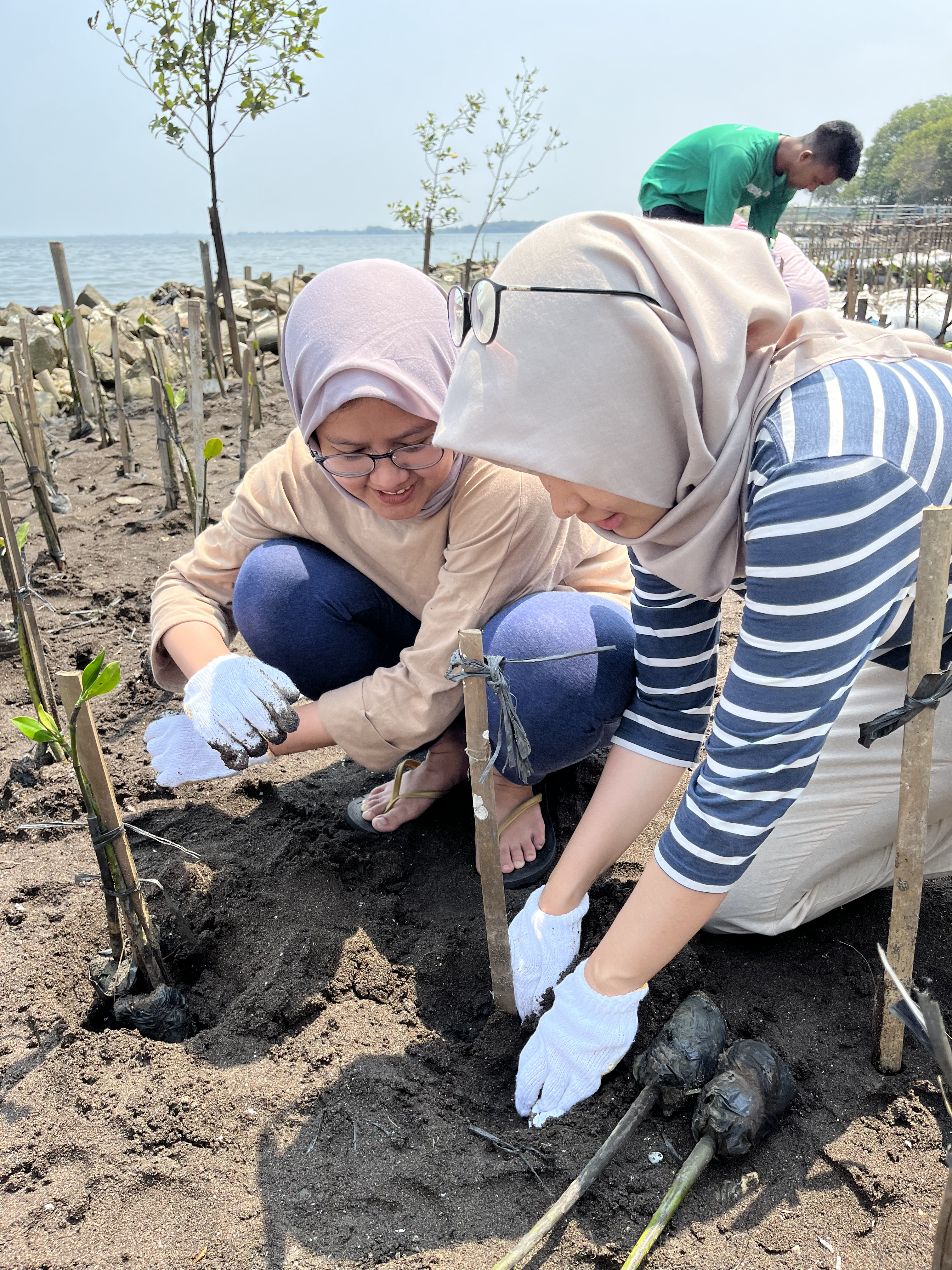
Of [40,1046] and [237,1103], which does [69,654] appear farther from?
[237,1103]

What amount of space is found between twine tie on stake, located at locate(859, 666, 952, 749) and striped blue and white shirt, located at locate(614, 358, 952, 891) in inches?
3.3

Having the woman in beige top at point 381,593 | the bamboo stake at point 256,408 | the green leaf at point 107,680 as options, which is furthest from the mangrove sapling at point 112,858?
the bamboo stake at point 256,408

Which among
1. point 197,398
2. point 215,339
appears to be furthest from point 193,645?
point 215,339

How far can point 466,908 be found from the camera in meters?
1.85

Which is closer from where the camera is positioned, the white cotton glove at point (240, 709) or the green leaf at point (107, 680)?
the green leaf at point (107, 680)

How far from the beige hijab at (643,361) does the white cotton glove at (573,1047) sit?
72 cm

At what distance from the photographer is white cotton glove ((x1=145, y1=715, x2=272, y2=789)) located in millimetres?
1858

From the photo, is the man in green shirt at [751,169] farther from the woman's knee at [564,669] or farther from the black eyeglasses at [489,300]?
the black eyeglasses at [489,300]

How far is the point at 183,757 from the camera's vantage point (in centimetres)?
186

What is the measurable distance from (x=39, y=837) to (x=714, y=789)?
1596 millimetres

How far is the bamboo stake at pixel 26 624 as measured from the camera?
221 centimetres

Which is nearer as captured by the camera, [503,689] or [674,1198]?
[674,1198]

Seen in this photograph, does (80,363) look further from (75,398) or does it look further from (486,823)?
(486,823)

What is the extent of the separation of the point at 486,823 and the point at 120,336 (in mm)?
7781
